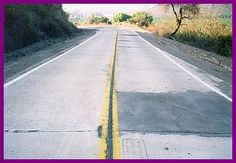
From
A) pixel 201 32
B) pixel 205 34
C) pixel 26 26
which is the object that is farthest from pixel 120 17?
pixel 26 26

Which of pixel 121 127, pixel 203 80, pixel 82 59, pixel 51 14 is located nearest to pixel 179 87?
pixel 203 80

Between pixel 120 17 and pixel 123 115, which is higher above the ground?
pixel 120 17

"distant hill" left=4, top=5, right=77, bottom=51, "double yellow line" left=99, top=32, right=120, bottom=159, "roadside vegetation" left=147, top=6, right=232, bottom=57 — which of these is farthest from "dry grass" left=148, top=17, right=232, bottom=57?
"double yellow line" left=99, top=32, right=120, bottom=159

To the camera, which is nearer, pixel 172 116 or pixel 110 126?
pixel 110 126

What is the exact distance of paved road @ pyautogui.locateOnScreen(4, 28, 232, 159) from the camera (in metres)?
6.83

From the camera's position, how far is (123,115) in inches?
347

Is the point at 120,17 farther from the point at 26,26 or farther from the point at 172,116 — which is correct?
the point at 172,116

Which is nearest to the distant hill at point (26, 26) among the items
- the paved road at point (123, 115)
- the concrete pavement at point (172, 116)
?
the paved road at point (123, 115)

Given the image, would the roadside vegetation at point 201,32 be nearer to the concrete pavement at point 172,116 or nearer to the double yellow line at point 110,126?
the concrete pavement at point 172,116

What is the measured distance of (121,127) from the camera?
7.92m

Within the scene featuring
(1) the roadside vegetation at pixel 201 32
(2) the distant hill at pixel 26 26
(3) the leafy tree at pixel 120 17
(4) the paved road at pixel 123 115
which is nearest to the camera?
(4) the paved road at pixel 123 115

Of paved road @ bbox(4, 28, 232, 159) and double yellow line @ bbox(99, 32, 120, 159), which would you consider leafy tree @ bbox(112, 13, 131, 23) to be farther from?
double yellow line @ bbox(99, 32, 120, 159)

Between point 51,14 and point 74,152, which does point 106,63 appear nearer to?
point 74,152

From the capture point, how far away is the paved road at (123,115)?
683cm
